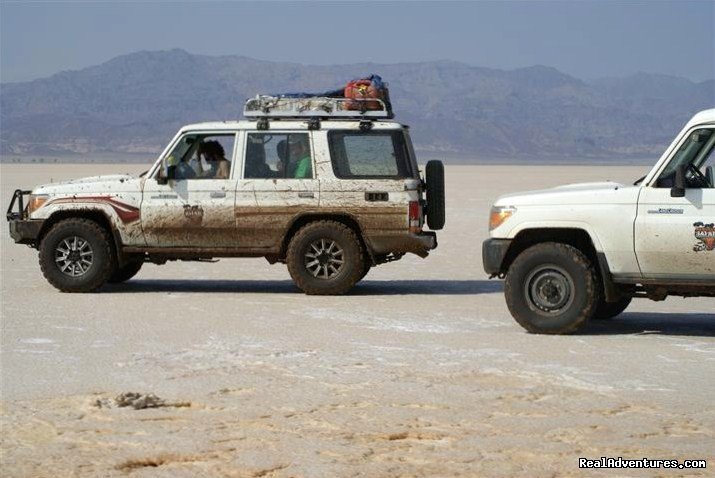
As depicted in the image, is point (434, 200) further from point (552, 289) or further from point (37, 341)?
point (37, 341)

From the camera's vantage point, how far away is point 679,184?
38.6 ft

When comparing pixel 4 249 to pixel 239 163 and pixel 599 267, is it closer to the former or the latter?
pixel 239 163

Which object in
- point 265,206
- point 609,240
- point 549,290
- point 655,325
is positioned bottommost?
point 655,325

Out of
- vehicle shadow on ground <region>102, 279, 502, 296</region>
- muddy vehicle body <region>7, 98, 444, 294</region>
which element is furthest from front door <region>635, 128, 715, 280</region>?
vehicle shadow on ground <region>102, 279, 502, 296</region>

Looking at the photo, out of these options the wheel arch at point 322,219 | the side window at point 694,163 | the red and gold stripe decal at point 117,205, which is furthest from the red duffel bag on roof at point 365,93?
the side window at point 694,163

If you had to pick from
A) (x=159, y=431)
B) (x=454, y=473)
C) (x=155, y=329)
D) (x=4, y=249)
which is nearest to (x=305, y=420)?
(x=159, y=431)

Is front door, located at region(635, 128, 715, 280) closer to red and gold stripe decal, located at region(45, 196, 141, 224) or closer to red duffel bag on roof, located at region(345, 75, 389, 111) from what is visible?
red duffel bag on roof, located at region(345, 75, 389, 111)

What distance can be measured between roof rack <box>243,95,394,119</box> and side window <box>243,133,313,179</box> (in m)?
0.26

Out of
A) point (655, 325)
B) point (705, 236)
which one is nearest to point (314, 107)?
point (655, 325)

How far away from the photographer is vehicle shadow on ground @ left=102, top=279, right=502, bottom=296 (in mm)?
16281

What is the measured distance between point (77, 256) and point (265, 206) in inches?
85.9

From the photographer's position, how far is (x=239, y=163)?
51.4ft

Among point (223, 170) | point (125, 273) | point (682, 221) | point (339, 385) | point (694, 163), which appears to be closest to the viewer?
point (339, 385)

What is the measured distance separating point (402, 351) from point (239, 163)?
472 cm
